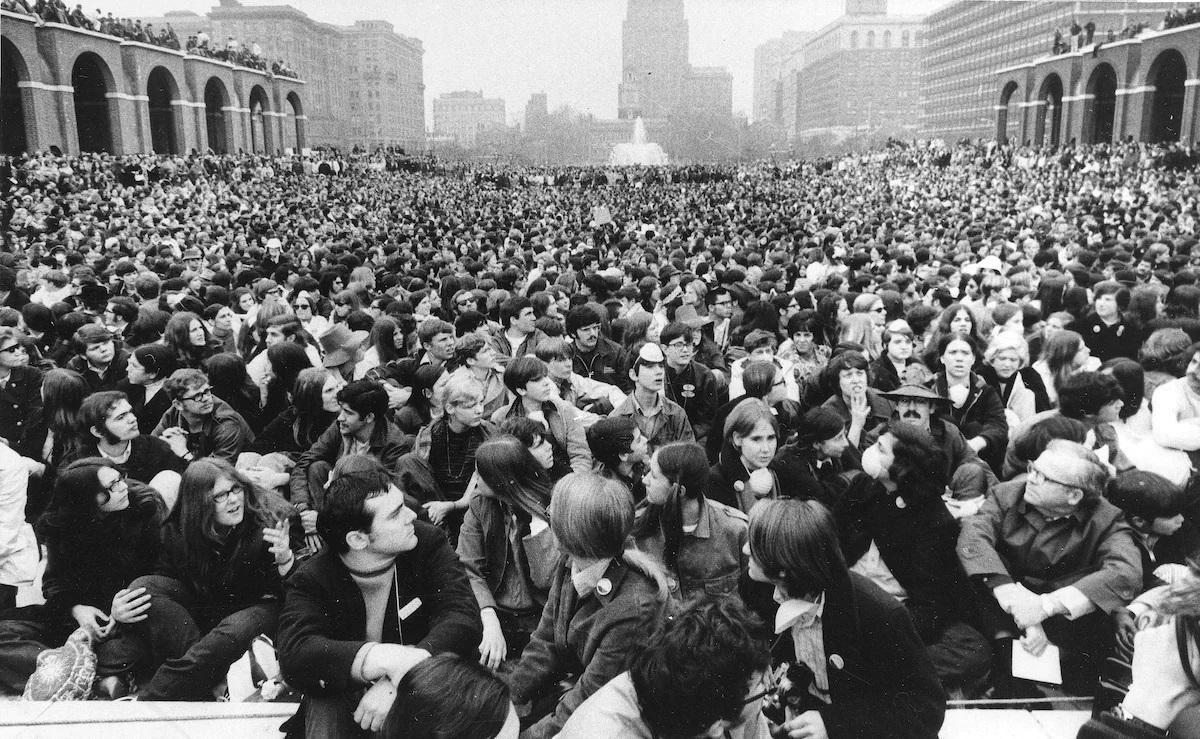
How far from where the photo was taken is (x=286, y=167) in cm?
3944

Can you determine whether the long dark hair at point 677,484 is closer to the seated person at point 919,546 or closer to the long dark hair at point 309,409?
the seated person at point 919,546

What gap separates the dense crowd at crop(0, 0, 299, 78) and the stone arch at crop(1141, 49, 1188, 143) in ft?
143

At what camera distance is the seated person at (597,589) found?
2.99 metres

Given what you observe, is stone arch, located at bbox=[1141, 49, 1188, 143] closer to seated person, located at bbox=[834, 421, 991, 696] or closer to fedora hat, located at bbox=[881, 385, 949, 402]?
fedora hat, located at bbox=[881, 385, 949, 402]

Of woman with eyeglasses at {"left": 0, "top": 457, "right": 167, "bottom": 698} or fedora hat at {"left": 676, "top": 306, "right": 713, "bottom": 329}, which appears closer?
woman with eyeglasses at {"left": 0, "top": 457, "right": 167, "bottom": 698}

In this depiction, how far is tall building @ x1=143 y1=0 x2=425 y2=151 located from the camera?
48375mm

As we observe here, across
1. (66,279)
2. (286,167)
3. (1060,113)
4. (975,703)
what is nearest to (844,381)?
(975,703)

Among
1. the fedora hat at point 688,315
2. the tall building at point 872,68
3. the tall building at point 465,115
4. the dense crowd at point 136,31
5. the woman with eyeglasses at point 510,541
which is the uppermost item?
the tall building at point 872,68

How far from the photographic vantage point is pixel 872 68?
5246 inches

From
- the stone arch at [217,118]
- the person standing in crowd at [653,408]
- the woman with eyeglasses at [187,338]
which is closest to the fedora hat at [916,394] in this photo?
the person standing in crowd at [653,408]

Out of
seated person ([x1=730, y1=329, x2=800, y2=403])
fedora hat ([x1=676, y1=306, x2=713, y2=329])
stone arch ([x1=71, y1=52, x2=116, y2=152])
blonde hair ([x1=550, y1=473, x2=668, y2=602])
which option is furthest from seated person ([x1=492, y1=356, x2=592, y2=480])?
stone arch ([x1=71, y1=52, x2=116, y2=152])

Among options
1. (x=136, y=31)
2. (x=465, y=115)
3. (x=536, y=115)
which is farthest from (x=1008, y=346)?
(x=536, y=115)

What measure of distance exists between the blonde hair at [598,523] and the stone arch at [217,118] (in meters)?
52.4

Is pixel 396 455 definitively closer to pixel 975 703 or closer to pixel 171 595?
pixel 171 595
